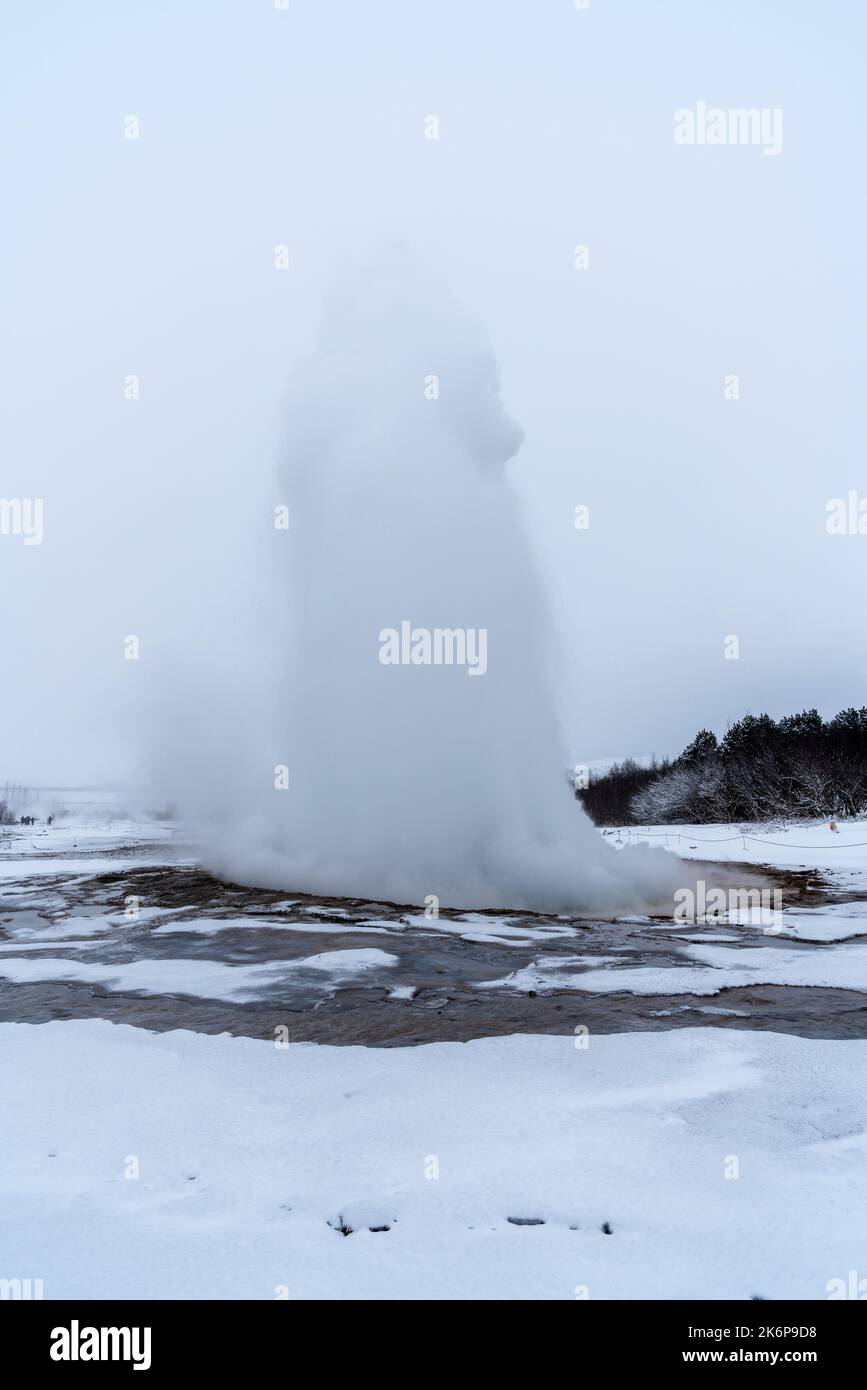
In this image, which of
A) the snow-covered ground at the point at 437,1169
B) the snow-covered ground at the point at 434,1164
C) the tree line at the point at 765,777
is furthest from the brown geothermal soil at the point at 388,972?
the tree line at the point at 765,777

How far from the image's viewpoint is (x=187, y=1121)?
4746 mm

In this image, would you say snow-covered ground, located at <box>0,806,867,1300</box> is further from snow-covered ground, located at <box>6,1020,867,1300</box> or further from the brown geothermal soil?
the brown geothermal soil

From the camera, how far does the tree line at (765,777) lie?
55922mm

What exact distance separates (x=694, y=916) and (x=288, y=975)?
29.1ft

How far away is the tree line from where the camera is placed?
2202 inches

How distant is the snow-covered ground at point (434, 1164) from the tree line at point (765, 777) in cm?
5226

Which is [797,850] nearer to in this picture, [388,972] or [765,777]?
[388,972]

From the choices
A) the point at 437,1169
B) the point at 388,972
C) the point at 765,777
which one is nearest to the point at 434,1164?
the point at 437,1169

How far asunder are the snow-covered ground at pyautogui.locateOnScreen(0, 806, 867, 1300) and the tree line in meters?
52.3

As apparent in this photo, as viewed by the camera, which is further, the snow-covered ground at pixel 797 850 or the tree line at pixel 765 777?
the tree line at pixel 765 777

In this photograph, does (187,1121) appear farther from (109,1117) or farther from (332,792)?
(332,792)

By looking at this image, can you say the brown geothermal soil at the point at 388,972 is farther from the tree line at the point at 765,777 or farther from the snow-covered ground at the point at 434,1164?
the tree line at the point at 765,777
